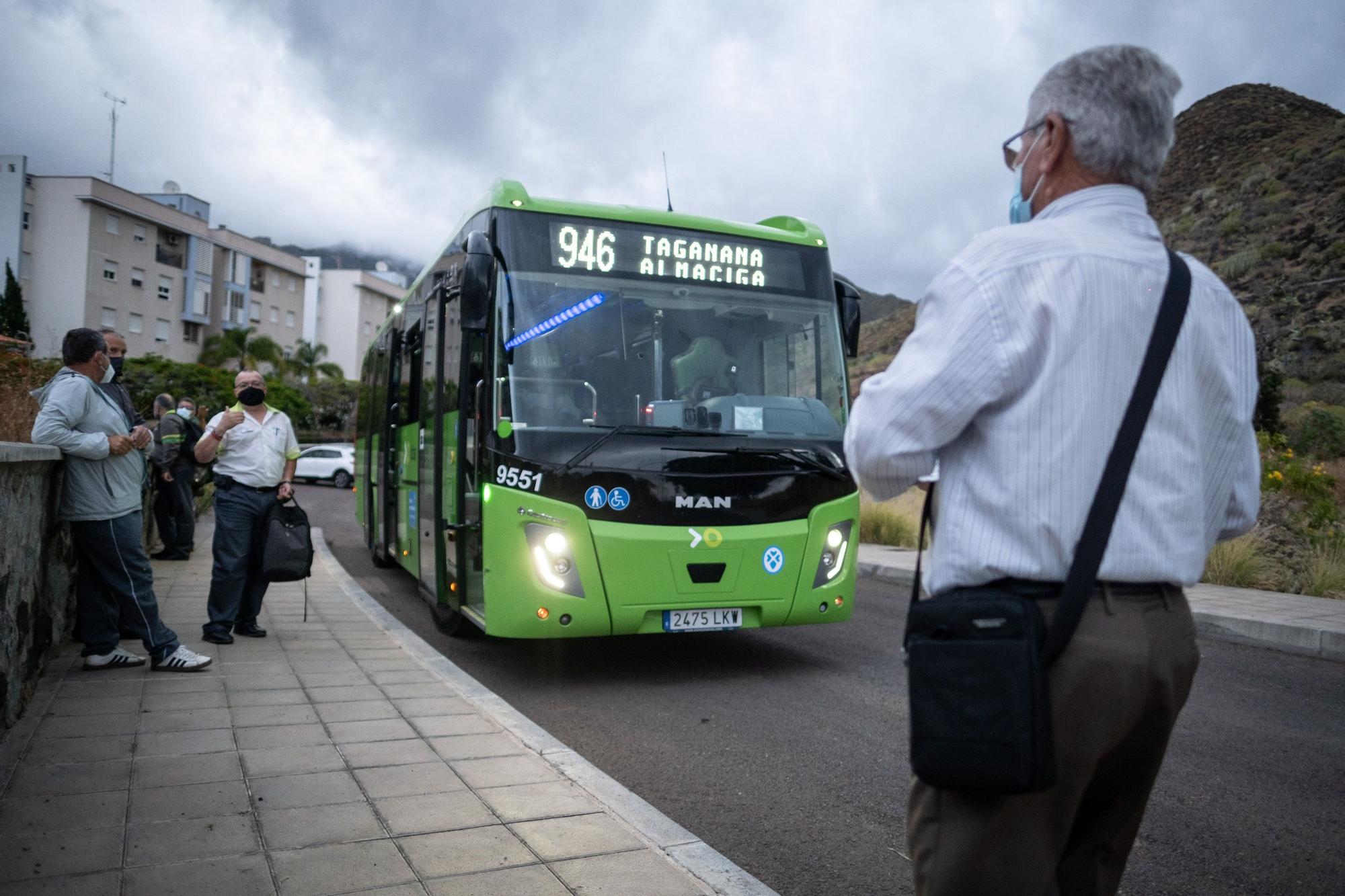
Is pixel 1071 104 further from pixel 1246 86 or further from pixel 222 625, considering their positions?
pixel 1246 86

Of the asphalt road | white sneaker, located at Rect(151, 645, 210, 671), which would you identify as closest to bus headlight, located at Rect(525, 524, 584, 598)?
the asphalt road

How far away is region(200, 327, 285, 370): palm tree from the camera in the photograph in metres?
67.6

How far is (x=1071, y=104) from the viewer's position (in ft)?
6.25

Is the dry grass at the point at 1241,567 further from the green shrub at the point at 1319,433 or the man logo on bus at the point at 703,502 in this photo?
the green shrub at the point at 1319,433

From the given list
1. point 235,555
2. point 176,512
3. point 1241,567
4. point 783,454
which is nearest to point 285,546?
point 235,555

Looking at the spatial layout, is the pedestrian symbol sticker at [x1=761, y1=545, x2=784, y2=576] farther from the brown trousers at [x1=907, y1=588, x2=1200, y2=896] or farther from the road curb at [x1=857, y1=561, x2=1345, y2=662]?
the brown trousers at [x1=907, y1=588, x2=1200, y2=896]

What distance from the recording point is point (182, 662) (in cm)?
646

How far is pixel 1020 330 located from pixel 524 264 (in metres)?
5.56

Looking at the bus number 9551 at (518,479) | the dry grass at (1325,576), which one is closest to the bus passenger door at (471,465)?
the bus number 9551 at (518,479)

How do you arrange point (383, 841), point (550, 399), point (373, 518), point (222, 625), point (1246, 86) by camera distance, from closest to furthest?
point (383, 841) → point (550, 399) → point (222, 625) → point (373, 518) → point (1246, 86)

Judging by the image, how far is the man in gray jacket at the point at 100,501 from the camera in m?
5.89

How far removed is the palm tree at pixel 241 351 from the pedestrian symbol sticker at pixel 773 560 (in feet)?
217

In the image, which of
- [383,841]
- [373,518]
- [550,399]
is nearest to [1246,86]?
[373,518]

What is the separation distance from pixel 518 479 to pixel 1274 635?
6.40m
